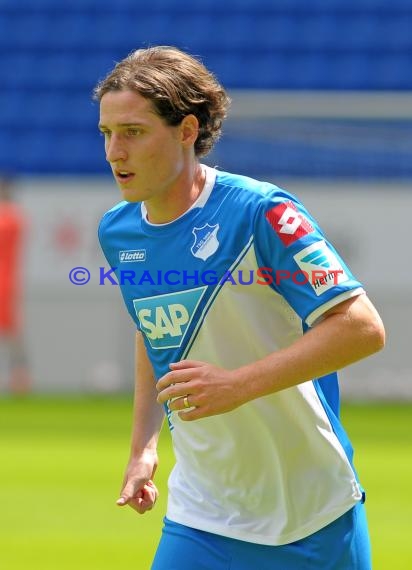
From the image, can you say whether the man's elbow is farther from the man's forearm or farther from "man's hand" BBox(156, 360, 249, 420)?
the man's forearm

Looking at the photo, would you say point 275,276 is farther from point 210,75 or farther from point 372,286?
point 372,286

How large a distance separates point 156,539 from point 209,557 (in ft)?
14.0

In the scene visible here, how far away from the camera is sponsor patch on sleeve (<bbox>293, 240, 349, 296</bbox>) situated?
12.0 ft

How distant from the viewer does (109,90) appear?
3789mm

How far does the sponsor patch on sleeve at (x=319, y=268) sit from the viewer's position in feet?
12.0

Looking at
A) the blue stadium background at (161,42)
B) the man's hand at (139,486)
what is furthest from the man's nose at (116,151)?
the blue stadium background at (161,42)

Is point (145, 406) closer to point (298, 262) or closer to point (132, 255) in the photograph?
point (132, 255)

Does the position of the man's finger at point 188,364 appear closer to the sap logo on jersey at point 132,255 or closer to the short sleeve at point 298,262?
the short sleeve at point 298,262

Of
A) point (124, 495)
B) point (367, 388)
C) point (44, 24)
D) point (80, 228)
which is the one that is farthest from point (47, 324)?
point (124, 495)

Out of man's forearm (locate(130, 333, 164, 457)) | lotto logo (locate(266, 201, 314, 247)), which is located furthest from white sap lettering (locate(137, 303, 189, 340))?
lotto logo (locate(266, 201, 314, 247))

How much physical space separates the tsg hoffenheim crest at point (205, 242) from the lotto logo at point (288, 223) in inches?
7.3

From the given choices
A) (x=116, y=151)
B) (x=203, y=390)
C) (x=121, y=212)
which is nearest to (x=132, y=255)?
(x=121, y=212)

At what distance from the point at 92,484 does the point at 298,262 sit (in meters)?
6.59

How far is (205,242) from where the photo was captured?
3854 mm
